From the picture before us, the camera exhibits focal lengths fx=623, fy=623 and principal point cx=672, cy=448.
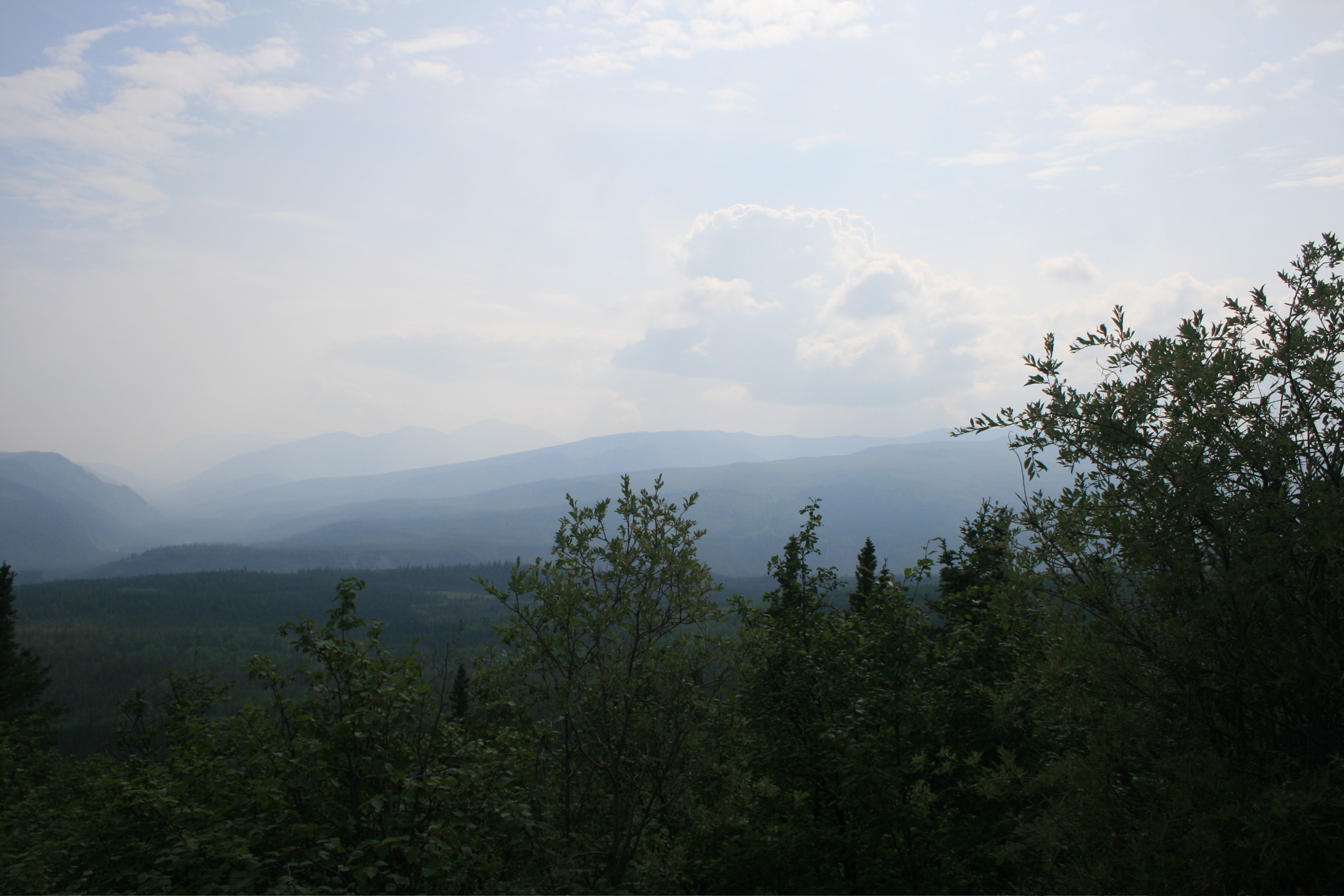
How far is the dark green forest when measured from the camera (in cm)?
428

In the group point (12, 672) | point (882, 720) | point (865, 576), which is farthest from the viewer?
point (12, 672)

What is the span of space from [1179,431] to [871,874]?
23.4 feet

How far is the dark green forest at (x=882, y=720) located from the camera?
428cm

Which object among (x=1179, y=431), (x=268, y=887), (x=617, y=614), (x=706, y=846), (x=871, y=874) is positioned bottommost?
(x=871, y=874)

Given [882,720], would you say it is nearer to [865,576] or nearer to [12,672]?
[865,576]

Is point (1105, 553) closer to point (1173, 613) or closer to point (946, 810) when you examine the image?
point (1173, 613)

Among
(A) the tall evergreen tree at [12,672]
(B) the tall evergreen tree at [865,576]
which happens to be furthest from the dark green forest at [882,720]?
(A) the tall evergreen tree at [12,672]

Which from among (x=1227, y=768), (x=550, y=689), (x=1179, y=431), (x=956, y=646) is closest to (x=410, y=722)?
(x=550, y=689)

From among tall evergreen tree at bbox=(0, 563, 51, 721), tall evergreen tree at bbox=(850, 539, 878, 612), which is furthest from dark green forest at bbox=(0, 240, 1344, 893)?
tall evergreen tree at bbox=(0, 563, 51, 721)

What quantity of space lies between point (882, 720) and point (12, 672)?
59523mm

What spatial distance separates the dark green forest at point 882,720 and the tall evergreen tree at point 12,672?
4531 cm

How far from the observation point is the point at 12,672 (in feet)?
139

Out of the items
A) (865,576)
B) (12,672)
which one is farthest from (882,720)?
(12,672)

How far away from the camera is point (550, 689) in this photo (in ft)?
22.4
